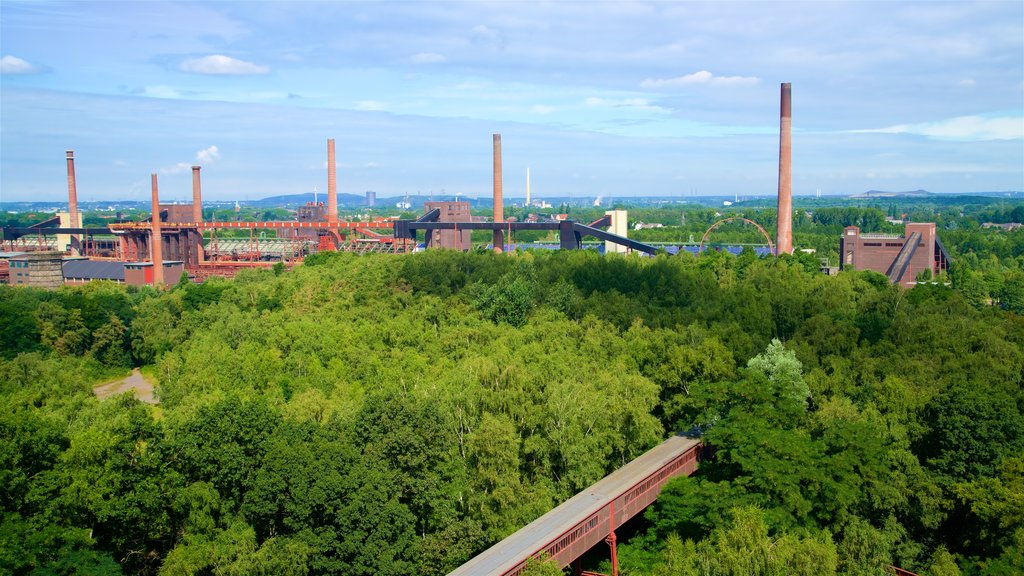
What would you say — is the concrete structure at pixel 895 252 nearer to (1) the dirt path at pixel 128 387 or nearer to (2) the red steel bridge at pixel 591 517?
(2) the red steel bridge at pixel 591 517

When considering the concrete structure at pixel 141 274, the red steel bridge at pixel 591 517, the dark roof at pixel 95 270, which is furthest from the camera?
the dark roof at pixel 95 270

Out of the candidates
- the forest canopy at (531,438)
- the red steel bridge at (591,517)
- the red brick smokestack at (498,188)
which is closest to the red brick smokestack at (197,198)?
the red brick smokestack at (498,188)

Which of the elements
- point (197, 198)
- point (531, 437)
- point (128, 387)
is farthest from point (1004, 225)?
point (531, 437)

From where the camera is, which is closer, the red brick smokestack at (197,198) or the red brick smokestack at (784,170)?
the red brick smokestack at (784,170)

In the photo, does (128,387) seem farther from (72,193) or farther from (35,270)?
(72,193)

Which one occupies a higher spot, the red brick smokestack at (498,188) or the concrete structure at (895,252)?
the red brick smokestack at (498,188)

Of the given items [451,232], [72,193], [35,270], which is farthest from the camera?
[72,193]

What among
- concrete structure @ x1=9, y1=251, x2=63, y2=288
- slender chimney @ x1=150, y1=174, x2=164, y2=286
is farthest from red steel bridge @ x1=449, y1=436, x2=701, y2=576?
concrete structure @ x1=9, y1=251, x2=63, y2=288
